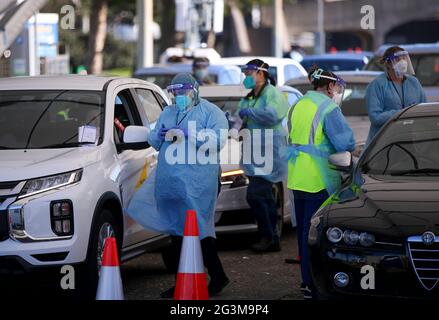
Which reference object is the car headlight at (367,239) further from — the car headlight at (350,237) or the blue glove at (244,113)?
the blue glove at (244,113)

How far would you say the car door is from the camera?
9398mm

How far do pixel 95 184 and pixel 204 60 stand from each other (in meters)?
7.87

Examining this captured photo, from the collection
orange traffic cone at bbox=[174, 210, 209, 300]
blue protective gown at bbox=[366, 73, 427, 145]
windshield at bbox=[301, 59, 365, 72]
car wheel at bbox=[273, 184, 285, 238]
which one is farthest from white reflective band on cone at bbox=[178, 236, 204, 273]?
windshield at bbox=[301, 59, 365, 72]

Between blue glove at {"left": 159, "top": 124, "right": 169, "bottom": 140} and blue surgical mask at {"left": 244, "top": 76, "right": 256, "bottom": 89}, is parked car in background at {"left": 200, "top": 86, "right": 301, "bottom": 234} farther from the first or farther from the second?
blue glove at {"left": 159, "top": 124, "right": 169, "bottom": 140}

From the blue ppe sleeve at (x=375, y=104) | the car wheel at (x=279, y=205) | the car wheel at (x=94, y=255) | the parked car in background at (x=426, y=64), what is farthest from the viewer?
the parked car in background at (x=426, y=64)

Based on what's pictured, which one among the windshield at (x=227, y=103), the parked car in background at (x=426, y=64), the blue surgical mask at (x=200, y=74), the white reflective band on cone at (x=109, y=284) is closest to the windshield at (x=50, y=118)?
the white reflective band on cone at (x=109, y=284)

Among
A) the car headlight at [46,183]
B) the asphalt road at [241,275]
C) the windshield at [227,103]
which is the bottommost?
the asphalt road at [241,275]

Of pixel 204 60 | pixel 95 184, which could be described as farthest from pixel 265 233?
pixel 204 60

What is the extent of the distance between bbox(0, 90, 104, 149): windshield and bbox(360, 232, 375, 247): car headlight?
2.58 m

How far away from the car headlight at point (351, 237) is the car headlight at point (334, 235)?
0.03 m

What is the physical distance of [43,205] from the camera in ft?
27.1

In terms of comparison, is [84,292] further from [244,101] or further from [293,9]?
[293,9]

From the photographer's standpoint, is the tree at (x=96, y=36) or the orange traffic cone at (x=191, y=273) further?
the tree at (x=96, y=36)

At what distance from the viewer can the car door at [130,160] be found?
30.8 feet
